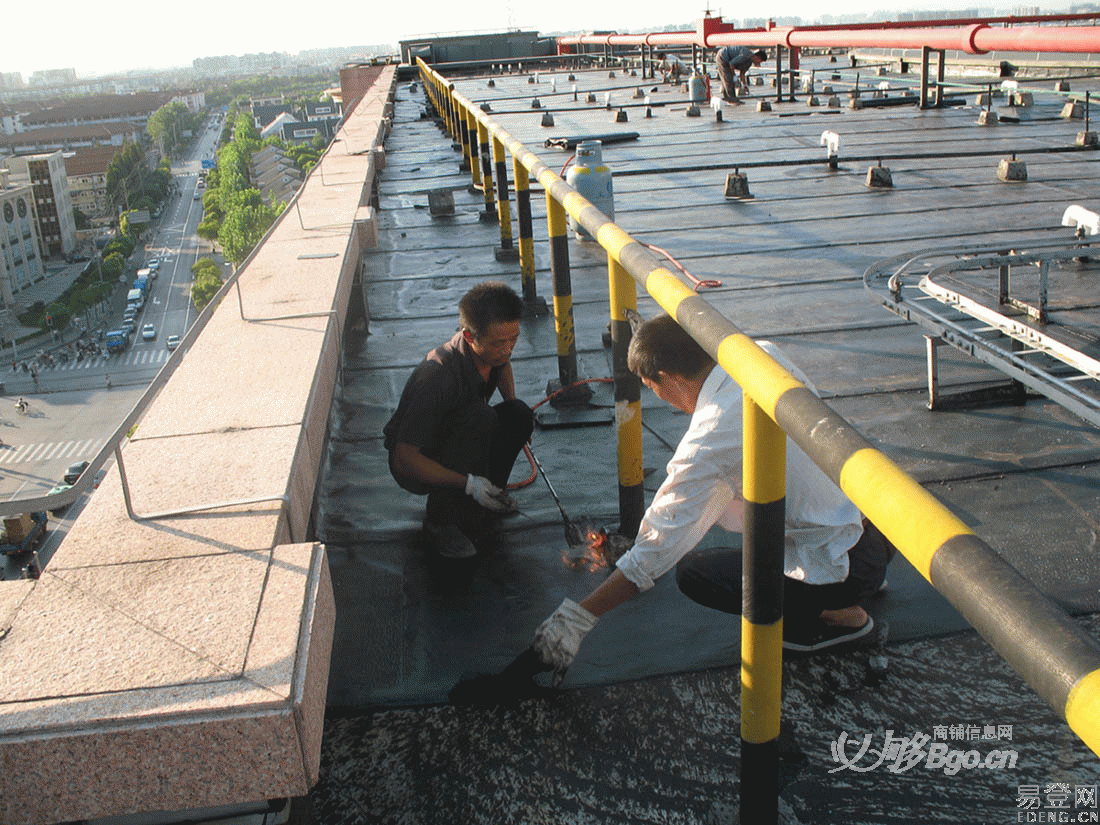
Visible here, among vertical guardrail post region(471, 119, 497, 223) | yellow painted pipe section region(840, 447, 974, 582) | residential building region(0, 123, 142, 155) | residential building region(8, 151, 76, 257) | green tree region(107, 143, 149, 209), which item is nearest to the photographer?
yellow painted pipe section region(840, 447, 974, 582)

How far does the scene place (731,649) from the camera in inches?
112

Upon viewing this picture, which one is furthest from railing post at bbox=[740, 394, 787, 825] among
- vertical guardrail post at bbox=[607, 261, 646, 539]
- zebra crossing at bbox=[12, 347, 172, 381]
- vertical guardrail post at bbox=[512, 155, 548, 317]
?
zebra crossing at bbox=[12, 347, 172, 381]

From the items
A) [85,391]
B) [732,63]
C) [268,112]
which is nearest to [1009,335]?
[732,63]

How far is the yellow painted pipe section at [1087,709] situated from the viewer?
92cm

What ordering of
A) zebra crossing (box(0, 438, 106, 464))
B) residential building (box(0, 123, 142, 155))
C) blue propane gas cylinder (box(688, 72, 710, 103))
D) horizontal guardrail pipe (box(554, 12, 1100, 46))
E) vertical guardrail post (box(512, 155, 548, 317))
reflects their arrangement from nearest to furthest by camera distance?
1. vertical guardrail post (box(512, 155, 548, 317))
2. horizontal guardrail pipe (box(554, 12, 1100, 46))
3. blue propane gas cylinder (box(688, 72, 710, 103))
4. zebra crossing (box(0, 438, 106, 464))
5. residential building (box(0, 123, 142, 155))

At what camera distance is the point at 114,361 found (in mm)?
60656

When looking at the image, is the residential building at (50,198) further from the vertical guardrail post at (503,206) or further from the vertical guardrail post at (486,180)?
the vertical guardrail post at (503,206)

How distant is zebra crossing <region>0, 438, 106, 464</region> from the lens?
38844mm

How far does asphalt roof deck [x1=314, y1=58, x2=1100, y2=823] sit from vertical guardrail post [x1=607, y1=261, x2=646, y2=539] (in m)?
0.30

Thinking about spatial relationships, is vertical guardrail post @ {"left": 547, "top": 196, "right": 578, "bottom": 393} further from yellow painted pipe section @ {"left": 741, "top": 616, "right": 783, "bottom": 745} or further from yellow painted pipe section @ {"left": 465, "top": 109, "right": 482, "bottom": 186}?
yellow painted pipe section @ {"left": 465, "top": 109, "right": 482, "bottom": 186}

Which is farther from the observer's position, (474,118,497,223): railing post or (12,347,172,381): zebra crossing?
(12,347,172,381): zebra crossing

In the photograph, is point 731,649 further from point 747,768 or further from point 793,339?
point 793,339

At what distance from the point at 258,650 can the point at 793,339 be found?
Result: 3940 millimetres

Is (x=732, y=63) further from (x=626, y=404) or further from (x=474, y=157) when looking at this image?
(x=626, y=404)
